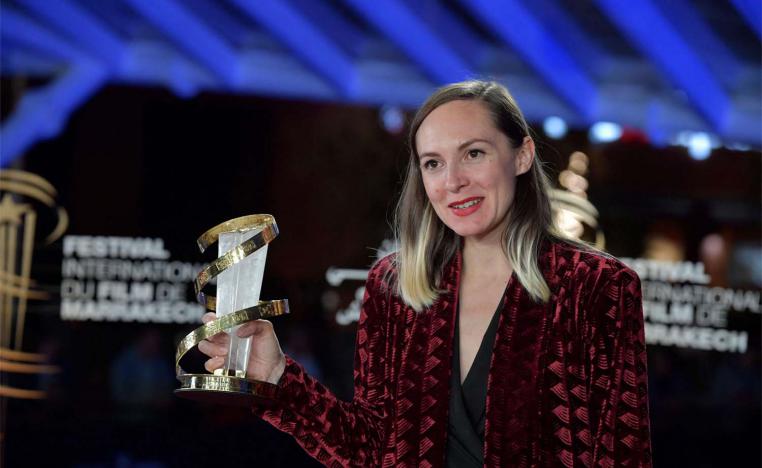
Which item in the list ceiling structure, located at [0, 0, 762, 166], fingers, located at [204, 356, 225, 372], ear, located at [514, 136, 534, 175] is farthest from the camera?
ceiling structure, located at [0, 0, 762, 166]

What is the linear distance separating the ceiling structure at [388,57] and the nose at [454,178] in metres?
3.25

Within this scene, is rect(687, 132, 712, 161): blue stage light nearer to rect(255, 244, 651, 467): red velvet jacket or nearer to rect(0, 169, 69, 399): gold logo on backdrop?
rect(0, 169, 69, 399): gold logo on backdrop

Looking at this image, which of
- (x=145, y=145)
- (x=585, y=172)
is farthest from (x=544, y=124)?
(x=145, y=145)

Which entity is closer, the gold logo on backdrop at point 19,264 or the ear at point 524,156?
the ear at point 524,156

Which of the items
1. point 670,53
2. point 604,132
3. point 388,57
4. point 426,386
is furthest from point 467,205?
point 388,57

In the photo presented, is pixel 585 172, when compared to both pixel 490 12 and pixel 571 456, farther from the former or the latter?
pixel 571 456

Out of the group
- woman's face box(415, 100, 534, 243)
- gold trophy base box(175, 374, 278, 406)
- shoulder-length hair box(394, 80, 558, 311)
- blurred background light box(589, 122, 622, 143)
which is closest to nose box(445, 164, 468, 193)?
woman's face box(415, 100, 534, 243)

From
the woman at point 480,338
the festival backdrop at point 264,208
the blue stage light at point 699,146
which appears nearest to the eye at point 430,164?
the woman at point 480,338

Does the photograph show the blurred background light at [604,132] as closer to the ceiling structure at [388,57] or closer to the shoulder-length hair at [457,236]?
the ceiling structure at [388,57]

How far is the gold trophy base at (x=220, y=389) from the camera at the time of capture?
5.31ft

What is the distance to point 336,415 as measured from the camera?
1784 millimetres

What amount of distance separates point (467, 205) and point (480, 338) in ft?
0.76

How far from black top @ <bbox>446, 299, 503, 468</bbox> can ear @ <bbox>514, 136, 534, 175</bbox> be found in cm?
28

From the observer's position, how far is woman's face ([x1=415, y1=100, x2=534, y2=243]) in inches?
68.5
